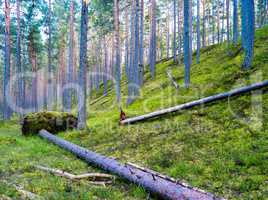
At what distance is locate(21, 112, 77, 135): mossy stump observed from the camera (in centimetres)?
1741

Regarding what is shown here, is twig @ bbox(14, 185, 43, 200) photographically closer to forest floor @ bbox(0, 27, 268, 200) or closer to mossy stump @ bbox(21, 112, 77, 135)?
forest floor @ bbox(0, 27, 268, 200)

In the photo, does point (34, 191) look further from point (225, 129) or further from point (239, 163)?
point (225, 129)

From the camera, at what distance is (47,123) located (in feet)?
57.3

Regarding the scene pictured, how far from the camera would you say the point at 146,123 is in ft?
46.1

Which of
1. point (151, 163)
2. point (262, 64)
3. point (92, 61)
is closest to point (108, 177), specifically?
point (151, 163)

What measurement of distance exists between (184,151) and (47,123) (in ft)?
34.2

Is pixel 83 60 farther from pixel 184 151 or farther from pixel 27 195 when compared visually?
pixel 27 195

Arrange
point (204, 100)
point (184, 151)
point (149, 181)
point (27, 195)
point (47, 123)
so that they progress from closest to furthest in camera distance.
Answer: point (27, 195), point (149, 181), point (184, 151), point (204, 100), point (47, 123)

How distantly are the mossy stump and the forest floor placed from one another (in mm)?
1927

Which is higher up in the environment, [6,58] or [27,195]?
[6,58]

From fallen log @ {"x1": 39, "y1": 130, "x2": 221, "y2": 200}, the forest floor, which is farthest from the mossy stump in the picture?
fallen log @ {"x1": 39, "y1": 130, "x2": 221, "y2": 200}

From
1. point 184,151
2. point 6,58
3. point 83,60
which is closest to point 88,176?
point 184,151

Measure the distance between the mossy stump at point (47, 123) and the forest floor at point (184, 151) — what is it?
193 cm

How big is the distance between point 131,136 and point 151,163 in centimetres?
359
